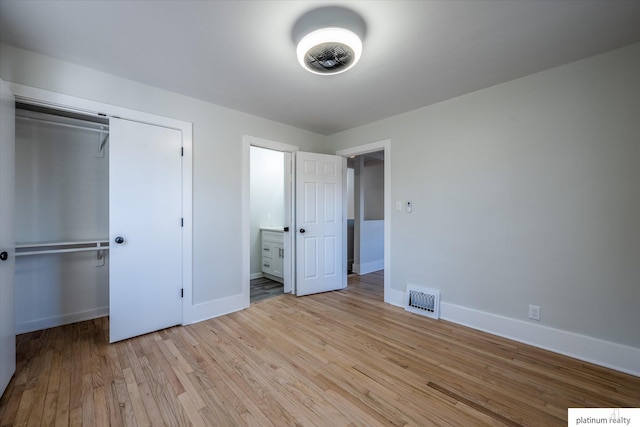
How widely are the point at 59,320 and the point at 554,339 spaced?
4.91 metres

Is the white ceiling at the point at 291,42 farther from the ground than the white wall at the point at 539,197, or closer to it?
farther from the ground

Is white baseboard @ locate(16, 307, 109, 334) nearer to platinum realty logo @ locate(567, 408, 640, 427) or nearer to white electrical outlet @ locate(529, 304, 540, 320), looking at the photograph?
platinum realty logo @ locate(567, 408, 640, 427)

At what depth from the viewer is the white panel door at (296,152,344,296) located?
12.4 ft

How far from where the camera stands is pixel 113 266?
236cm

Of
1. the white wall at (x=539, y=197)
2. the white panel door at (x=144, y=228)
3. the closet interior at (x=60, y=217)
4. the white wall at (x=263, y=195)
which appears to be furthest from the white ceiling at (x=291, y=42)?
the white wall at (x=263, y=195)

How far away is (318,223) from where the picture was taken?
154 inches

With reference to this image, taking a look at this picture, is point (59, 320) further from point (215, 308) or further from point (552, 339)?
point (552, 339)

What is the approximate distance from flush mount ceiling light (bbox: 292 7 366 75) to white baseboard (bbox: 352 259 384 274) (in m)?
3.91

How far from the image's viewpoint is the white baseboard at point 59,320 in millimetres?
2576

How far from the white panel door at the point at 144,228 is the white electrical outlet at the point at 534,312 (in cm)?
350

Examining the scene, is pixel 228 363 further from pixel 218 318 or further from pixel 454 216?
pixel 454 216

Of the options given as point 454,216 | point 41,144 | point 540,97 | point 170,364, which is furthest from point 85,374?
point 540,97

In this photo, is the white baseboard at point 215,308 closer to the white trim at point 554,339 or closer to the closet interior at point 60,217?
the closet interior at point 60,217

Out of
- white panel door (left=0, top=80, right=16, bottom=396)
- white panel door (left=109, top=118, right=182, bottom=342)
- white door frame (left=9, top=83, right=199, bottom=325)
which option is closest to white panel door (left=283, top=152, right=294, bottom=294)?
white door frame (left=9, top=83, right=199, bottom=325)
